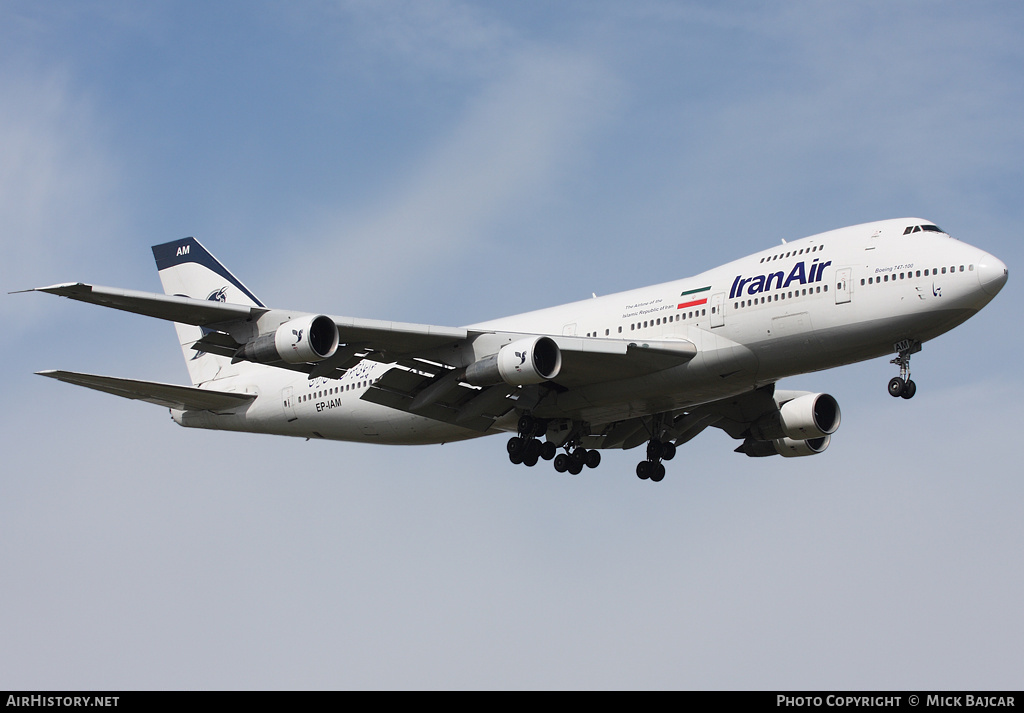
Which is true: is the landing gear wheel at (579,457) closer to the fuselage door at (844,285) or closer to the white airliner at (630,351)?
the white airliner at (630,351)

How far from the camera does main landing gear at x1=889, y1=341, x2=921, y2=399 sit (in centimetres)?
2909

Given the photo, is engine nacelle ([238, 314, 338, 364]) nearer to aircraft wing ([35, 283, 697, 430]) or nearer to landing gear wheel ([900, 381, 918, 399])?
aircraft wing ([35, 283, 697, 430])

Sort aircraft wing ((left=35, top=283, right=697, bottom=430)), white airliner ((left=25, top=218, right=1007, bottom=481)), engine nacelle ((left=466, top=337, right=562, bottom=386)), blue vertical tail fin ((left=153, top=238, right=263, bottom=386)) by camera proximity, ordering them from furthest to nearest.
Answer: blue vertical tail fin ((left=153, top=238, right=263, bottom=386)) < engine nacelle ((left=466, top=337, right=562, bottom=386)) < aircraft wing ((left=35, top=283, right=697, bottom=430)) < white airliner ((left=25, top=218, right=1007, bottom=481))

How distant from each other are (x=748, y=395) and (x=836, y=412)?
9.05ft

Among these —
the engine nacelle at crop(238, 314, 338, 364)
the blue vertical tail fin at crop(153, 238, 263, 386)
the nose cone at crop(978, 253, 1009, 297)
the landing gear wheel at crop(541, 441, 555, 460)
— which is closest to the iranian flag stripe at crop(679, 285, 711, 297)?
the landing gear wheel at crop(541, 441, 555, 460)

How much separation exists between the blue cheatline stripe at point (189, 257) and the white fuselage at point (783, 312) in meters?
13.9

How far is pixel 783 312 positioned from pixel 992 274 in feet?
16.2

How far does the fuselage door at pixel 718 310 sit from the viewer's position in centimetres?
3055

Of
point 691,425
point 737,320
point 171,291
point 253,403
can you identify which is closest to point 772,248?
point 737,320

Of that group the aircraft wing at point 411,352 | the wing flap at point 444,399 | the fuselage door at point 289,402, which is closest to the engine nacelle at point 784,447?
the aircraft wing at point 411,352

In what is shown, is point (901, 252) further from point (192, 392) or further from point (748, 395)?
point (192, 392)

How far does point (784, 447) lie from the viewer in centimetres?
3841

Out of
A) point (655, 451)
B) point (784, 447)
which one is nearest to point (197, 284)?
point (655, 451)

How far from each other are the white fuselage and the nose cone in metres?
0.03
